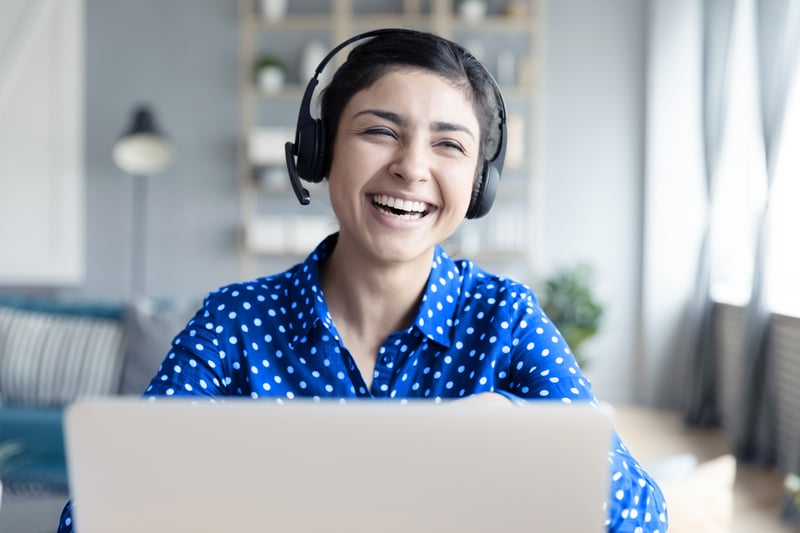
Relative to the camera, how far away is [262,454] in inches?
26.0

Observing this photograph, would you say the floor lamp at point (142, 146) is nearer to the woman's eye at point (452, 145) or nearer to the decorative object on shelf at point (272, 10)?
the decorative object on shelf at point (272, 10)

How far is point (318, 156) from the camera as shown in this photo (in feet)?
4.46

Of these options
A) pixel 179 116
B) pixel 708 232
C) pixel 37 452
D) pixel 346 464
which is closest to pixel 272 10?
pixel 179 116

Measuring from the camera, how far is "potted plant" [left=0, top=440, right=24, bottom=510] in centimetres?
332

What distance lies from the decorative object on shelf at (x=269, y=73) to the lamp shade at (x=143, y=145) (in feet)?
2.46

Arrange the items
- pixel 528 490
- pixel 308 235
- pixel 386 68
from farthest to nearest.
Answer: pixel 308 235
pixel 386 68
pixel 528 490

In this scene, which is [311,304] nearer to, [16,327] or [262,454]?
[262,454]

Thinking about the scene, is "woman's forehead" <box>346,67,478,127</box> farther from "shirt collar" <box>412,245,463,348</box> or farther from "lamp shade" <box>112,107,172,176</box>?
"lamp shade" <box>112,107,172,176</box>

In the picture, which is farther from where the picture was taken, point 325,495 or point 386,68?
point 386,68

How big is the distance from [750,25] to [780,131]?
1.26 meters

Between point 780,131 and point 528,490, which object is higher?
point 780,131

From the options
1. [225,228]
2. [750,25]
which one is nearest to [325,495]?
[750,25]

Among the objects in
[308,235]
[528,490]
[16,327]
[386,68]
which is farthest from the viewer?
[308,235]

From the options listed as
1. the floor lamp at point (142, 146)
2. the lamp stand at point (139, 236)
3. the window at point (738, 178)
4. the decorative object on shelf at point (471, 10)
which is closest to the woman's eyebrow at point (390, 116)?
the window at point (738, 178)
